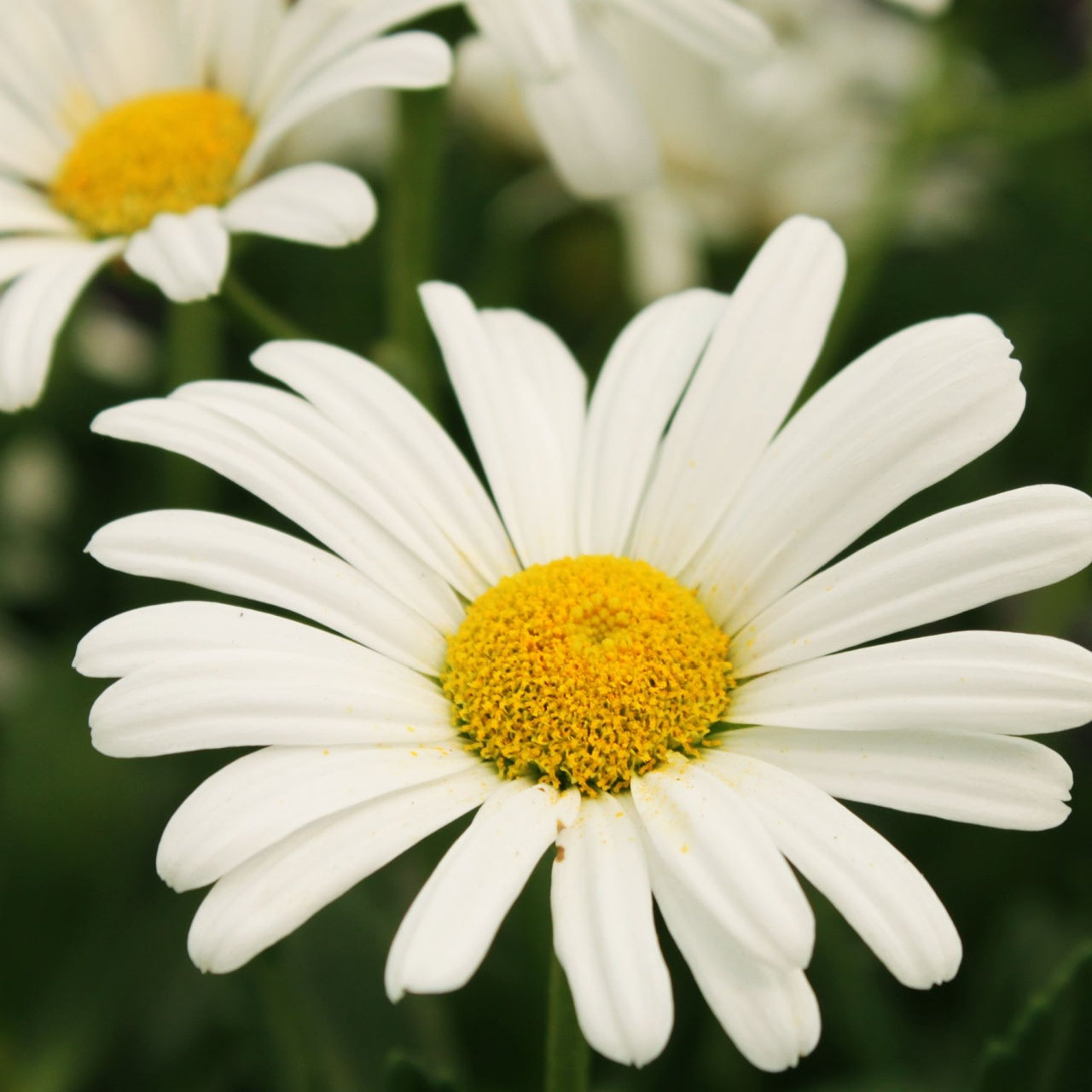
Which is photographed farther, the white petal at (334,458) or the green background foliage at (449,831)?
the green background foliage at (449,831)

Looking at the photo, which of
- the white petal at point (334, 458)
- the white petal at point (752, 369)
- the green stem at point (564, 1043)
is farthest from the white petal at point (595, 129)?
the green stem at point (564, 1043)

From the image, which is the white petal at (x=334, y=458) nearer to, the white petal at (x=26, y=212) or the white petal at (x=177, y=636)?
the white petal at (x=177, y=636)

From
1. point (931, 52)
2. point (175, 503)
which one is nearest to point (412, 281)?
point (175, 503)

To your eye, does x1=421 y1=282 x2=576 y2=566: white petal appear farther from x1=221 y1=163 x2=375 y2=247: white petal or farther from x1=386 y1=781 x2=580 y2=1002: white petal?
x1=386 y1=781 x2=580 y2=1002: white petal

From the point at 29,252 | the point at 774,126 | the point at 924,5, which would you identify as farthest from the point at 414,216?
the point at 774,126

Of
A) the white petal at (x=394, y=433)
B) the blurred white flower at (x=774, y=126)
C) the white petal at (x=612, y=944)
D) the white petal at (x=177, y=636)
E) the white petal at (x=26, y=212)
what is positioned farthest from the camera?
the blurred white flower at (x=774, y=126)

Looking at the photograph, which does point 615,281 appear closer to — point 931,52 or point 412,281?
point 931,52

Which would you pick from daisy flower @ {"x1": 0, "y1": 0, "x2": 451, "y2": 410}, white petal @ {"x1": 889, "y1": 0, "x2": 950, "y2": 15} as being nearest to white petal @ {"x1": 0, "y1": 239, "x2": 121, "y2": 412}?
daisy flower @ {"x1": 0, "y1": 0, "x2": 451, "y2": 410}
